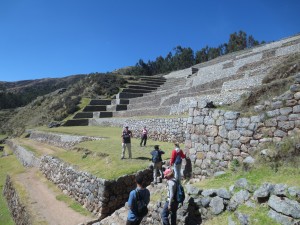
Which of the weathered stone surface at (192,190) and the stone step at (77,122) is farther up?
the weathered stone surface at (192,190)

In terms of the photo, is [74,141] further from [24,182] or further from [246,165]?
[246,165]

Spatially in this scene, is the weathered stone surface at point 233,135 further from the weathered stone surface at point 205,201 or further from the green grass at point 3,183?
the green grass at point 3,183

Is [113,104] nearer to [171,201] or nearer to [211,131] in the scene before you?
[211,131]

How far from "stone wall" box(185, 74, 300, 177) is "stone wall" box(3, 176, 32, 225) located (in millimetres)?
6668

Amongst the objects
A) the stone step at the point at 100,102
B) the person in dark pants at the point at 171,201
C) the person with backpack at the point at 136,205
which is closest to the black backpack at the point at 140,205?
the person with backpack at the point at 136,205

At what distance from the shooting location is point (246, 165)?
22.0 feet

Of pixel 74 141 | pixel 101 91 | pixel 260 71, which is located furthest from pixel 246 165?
pixel 101 91

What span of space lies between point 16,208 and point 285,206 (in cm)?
1149

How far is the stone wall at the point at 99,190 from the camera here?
928 centimetres

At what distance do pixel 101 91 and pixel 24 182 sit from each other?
3671cm

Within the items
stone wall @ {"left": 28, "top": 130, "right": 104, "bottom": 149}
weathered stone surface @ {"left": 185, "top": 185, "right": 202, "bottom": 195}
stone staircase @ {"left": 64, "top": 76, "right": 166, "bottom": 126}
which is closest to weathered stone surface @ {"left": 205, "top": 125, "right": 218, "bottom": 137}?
weathered stone surface @ {"left": 185, "top": 185, "right": 202, "bottom": 195}

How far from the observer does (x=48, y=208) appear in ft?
34.3

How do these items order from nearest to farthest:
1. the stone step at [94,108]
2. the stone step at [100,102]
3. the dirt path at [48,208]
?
the dirt path at [48,208] → the stone step at [94,108] → the stone step at [100,102]

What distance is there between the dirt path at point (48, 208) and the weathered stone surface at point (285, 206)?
6.60 metres
